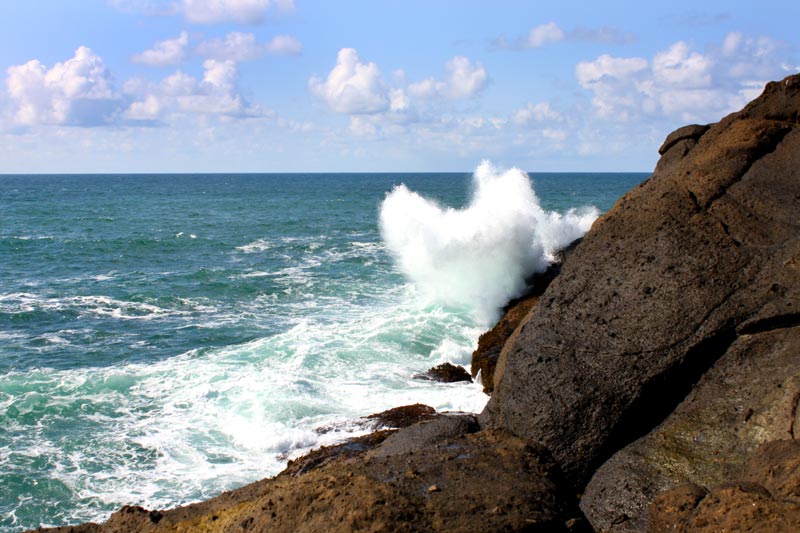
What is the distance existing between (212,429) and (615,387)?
723 cm

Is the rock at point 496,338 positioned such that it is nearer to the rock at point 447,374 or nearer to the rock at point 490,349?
the rock at point 490,349

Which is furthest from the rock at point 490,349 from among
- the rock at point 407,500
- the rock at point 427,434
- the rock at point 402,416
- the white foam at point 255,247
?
the white foam at point 255,247

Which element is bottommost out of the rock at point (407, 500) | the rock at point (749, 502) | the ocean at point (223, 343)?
the ocean at point (223, 343)

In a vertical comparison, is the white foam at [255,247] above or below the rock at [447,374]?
above

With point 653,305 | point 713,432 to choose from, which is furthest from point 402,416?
point 713,432

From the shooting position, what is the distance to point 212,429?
12070 millimetres

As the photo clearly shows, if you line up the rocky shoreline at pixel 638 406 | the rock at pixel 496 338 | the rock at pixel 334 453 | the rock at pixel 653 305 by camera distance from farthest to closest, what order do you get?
the rock at pixel 496 338, the rock at pixel 334 453, the rock at pixel 653 305, the rocky shoreline at pixel 638 406

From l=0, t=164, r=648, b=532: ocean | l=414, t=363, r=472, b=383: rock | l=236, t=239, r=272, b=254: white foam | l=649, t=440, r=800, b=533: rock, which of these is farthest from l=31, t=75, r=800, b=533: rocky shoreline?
l=236, t=239, r=272, b=254: white foam

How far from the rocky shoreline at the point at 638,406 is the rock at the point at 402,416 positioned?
1.85 metres

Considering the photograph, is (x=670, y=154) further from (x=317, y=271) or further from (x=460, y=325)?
(x=317, y=271)

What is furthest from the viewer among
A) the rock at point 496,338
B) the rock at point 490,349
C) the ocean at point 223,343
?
the rock at point 496,338

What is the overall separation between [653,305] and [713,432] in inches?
53.2

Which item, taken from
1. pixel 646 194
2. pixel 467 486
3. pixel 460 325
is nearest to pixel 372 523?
pixel 467 486

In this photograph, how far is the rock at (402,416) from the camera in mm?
10916
